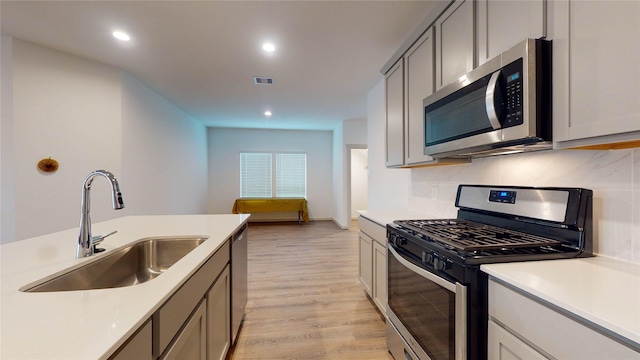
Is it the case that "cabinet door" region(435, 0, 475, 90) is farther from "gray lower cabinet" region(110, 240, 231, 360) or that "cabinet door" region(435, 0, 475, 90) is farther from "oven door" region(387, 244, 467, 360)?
"gray lower cabinet" region(110, 240, 231, 360)

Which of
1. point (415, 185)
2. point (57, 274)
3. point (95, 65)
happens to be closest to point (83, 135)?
point (95, 65)

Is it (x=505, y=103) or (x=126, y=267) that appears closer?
(x=505, y=103)

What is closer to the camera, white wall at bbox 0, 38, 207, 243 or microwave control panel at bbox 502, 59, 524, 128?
microwave control panel at bbox 502, 59, 524, 128

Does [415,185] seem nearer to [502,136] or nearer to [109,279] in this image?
[502,136]

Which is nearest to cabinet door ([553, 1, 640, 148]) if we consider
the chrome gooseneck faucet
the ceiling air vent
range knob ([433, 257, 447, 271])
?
range knob ([433, 257, 447, 271])

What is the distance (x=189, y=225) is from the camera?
6.12ft

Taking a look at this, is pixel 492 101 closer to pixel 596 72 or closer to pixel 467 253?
pixel 596 72

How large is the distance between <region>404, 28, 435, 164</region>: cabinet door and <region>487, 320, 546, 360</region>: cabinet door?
3.79 feet

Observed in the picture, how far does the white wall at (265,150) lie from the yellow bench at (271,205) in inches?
15.2

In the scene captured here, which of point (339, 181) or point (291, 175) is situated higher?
point (291, 175)

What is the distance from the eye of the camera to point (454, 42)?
1.54 m

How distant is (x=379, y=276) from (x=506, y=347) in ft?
4.10

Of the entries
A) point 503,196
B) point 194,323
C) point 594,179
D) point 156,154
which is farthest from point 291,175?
point 594,179

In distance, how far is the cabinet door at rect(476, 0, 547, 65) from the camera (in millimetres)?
1032
